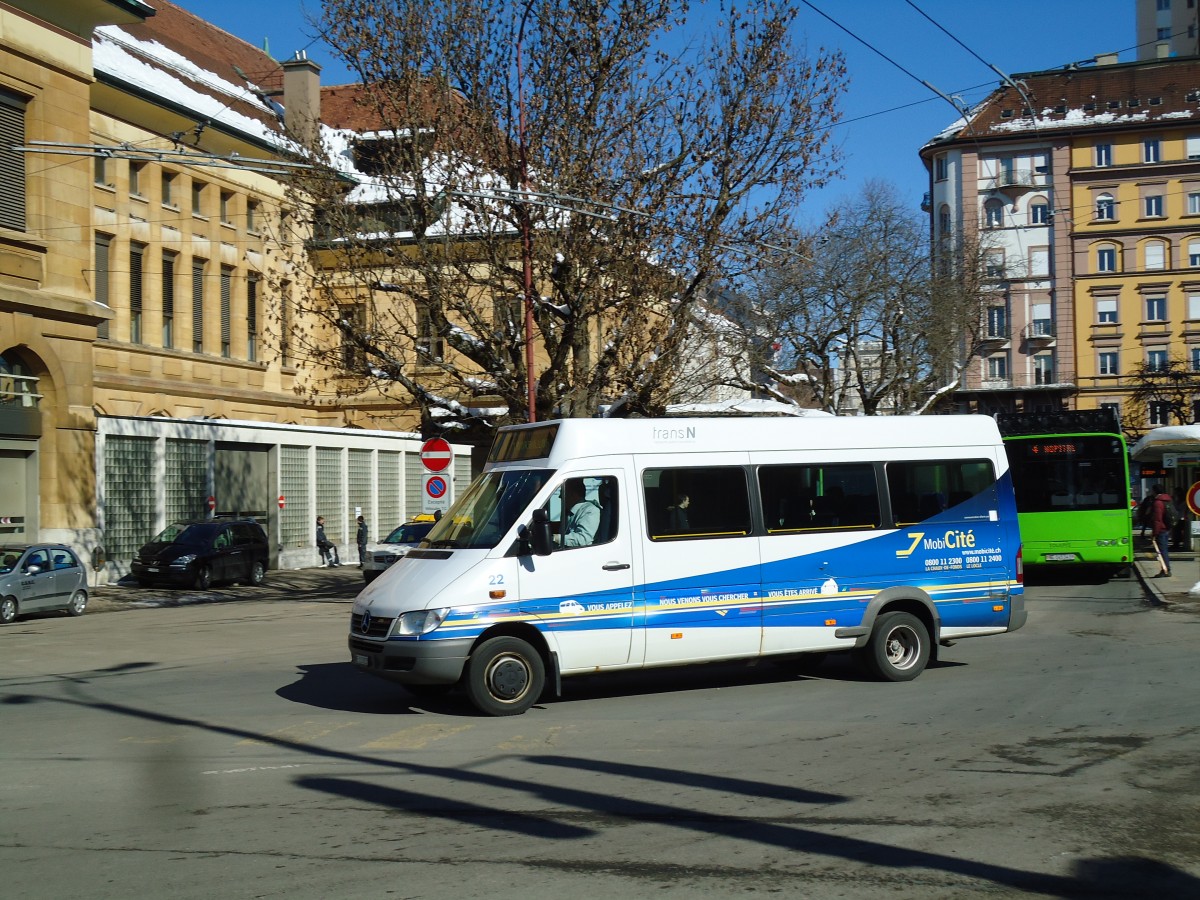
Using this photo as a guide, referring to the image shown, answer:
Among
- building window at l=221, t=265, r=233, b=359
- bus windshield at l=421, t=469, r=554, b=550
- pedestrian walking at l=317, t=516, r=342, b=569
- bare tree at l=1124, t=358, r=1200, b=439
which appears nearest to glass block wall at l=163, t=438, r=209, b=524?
pedestrian walking at l=317, t=516, r=342, b=569

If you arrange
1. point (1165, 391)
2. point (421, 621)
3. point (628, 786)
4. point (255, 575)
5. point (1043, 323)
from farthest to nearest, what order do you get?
point (1043, 323), point (1165, 391), point (255, 575), point (421, 621), point (628, 786)

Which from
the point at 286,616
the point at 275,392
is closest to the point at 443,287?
the point at 286,616

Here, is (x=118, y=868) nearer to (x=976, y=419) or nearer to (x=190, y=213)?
(x=976, y=419)

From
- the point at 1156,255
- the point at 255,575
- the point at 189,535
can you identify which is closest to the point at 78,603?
the point at 189,535

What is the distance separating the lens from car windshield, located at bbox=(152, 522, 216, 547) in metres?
33.6

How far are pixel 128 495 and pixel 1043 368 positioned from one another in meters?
58.4

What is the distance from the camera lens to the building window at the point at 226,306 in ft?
157

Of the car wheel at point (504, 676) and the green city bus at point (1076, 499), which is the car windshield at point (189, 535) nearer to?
the green city bus at point (1076, 499)

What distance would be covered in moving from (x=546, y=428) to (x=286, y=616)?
14135 millimetres

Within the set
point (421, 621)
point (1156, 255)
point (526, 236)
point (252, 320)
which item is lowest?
point (421, 621)

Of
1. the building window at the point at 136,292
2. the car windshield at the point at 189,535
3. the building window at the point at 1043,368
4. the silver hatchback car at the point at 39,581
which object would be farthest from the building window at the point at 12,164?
the building window at the point at 1043,368

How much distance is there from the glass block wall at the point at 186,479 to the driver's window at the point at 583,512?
90.1 feet

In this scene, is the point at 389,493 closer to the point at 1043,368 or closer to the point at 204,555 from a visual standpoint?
the point at 204,555

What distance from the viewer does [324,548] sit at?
42.9 meters
